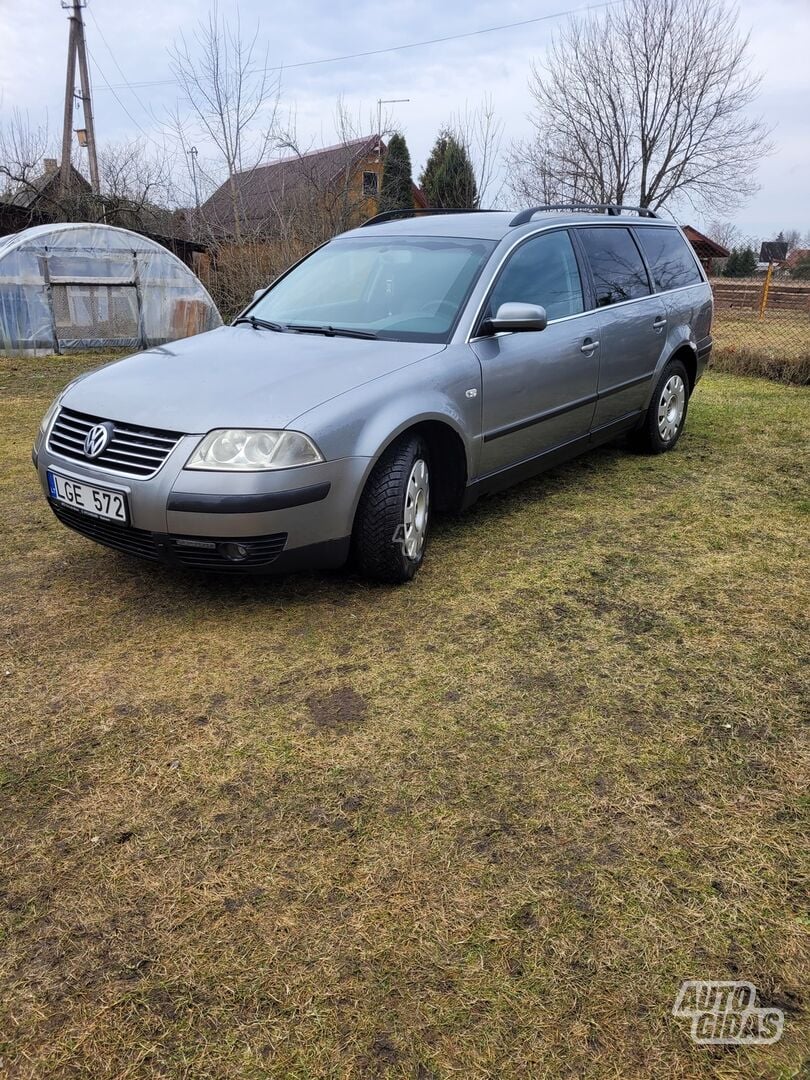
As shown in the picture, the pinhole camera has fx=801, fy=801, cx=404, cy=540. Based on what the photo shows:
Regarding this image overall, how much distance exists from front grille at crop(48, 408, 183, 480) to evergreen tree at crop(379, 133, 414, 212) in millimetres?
18605

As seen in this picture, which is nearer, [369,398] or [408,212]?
[369,398]

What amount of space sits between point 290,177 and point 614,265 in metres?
12.5

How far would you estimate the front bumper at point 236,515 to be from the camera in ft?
9.96

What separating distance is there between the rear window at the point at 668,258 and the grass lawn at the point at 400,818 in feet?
8.85

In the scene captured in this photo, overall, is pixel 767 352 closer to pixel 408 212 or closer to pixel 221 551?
pixel 408 212

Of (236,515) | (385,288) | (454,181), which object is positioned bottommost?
(236,515)

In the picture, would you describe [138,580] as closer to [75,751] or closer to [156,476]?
[156,476]

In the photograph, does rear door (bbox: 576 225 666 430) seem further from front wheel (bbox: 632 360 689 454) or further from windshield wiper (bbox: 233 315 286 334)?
windshield wiper (bbox: 233 315 286 334)

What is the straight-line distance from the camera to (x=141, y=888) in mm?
1939

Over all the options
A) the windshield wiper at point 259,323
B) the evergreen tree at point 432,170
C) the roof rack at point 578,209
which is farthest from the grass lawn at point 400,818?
the evergreen tree at point 432,170

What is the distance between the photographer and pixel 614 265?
5.18 metres

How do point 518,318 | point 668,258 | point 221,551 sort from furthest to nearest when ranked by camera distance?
1. point 668,258
2. point 518,318
3. point 221,551

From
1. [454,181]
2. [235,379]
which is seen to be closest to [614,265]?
[235,379]

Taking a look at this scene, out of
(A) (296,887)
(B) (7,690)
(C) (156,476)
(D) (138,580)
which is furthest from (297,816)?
(D) (138,580)
